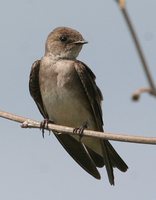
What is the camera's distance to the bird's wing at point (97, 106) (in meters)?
6.74

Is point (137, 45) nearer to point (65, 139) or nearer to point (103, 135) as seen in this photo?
point (103, 135)

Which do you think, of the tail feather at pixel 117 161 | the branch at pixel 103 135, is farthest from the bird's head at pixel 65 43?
the branch at pixel 103 135

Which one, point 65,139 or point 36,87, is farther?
point 65,139

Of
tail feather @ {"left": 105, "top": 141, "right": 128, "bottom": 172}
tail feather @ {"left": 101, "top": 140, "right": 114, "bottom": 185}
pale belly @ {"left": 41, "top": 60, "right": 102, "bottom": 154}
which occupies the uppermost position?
pale belly @ {"left": 41, "top": 60, "right": 102, "bottom": 154}

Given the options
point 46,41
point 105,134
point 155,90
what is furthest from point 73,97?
point 155,90

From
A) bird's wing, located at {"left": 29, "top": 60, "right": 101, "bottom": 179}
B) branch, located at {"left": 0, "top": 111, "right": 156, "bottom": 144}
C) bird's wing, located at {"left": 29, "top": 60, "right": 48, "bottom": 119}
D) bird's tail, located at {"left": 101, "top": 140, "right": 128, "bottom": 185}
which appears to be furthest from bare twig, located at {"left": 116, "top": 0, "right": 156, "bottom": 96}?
bird's wing, located at {"left": 29, "top": 60, "right": 48, "bottom": 119}

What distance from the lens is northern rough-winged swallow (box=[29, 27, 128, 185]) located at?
6.71m

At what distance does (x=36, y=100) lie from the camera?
7.30 metres

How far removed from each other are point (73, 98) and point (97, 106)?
39cm

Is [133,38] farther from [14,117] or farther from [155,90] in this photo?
[14,117]

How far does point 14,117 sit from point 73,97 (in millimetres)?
2850

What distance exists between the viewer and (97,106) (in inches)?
273

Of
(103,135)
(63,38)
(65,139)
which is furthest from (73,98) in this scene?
(103,135)

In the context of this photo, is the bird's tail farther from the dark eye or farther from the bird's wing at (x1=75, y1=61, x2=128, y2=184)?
the dark eye
